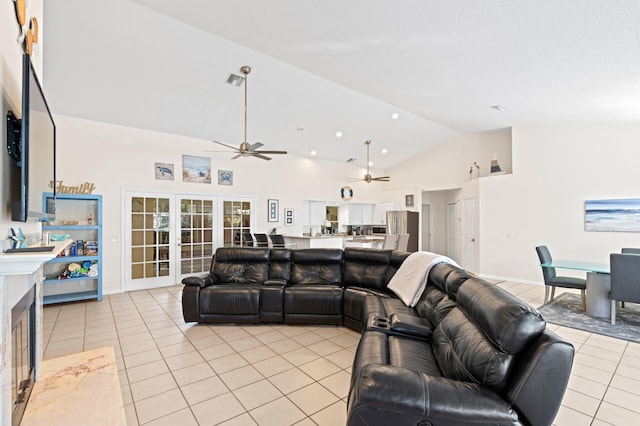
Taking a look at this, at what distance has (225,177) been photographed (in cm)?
714

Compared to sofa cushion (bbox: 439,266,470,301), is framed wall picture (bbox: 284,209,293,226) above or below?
above

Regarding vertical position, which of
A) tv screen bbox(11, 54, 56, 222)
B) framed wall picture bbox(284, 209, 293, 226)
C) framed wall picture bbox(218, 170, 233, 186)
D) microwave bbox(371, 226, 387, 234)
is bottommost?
microwave bbox(371, 226, 387, 234)

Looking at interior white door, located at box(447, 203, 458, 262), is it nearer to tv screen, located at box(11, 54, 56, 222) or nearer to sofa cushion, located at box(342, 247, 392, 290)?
sofa cushion, located at box(342, 247, 392, 290)

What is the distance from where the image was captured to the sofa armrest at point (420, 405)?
1.33 m

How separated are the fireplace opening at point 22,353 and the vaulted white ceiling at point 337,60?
312 cm

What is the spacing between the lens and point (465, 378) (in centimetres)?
163

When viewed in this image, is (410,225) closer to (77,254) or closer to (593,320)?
(593,320)

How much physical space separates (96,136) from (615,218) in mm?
9693

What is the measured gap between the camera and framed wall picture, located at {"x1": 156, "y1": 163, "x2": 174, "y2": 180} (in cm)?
621

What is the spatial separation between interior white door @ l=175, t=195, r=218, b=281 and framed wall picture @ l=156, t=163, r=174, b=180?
19.4 inches

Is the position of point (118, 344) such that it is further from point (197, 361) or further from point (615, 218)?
point (615, 218)

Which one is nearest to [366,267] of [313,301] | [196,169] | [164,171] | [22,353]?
[313,301]

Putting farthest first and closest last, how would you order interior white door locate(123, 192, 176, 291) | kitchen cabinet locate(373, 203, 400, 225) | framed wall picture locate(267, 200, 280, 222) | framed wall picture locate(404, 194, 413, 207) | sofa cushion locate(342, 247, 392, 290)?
kitchen cabinet locate(373, 203, 400, 225)
framed wall picture locate(404, 194, 413, 207)
framed wall picture locate(267, 200, 280, 222)
interior white door locate(123, 192, 176, 291)
sofa cushion locate(342, 247, 392, 290)

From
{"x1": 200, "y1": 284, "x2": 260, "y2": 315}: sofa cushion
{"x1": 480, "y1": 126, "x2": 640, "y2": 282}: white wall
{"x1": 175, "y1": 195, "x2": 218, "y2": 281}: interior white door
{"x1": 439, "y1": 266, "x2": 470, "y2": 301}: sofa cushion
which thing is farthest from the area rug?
{"x1": 175, "y1": 195, "x2": 218, "y2": 281}: interior white door
